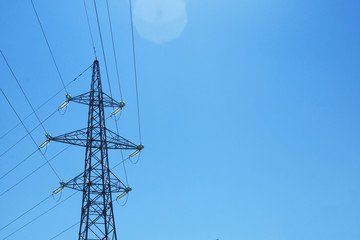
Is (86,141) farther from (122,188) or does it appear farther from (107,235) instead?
(107,235)

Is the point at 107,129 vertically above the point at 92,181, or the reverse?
the point at 107,129

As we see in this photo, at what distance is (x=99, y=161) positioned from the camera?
19938 millimetres

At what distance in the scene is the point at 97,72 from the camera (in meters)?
23.3

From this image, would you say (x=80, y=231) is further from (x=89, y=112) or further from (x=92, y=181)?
(x=89, y=112)

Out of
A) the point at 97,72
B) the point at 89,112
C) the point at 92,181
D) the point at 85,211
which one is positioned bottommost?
the point at 85,211

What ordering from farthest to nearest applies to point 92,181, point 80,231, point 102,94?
point 102,94, point 92,181, point 80,231

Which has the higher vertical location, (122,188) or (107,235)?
(122,188)

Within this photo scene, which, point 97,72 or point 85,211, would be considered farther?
point 97,72

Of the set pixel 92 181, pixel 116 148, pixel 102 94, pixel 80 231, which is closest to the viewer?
pixel 80 231

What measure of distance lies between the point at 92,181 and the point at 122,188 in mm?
2831

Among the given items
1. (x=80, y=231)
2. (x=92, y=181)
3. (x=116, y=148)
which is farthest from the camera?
(x=116, y=148)

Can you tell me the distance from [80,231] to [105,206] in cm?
192

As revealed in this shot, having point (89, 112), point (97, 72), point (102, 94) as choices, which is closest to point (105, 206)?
point (89, 112)

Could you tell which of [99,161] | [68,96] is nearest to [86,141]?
[99,161]
